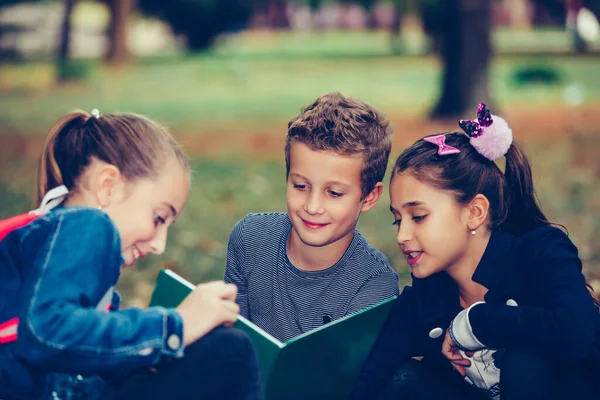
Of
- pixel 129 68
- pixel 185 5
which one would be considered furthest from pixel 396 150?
pixel 185 5

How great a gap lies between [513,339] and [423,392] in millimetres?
345

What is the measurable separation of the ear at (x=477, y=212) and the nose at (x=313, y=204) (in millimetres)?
442

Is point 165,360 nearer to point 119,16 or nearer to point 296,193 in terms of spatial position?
point 296,193

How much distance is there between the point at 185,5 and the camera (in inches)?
843

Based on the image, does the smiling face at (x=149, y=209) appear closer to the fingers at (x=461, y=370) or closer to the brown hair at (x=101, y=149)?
the brown hair at (x=101, y=149)

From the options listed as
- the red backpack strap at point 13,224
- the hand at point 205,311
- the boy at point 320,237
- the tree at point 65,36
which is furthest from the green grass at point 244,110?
the hand at point 205,311

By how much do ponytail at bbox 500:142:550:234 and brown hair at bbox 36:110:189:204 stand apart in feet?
3.24

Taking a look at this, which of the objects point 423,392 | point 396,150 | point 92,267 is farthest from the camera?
point 396,150

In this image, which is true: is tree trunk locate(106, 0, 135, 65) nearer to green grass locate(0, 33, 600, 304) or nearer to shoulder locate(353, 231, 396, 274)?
green grass locate(0, 33, 600, 304)

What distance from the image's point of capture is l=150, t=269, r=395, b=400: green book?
7.06 feet

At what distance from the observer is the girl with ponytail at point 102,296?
1955 mm

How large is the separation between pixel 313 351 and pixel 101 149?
0.74 meters

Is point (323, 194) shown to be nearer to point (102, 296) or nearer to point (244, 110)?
point (102, 296)

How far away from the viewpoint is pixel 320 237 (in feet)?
8.96
